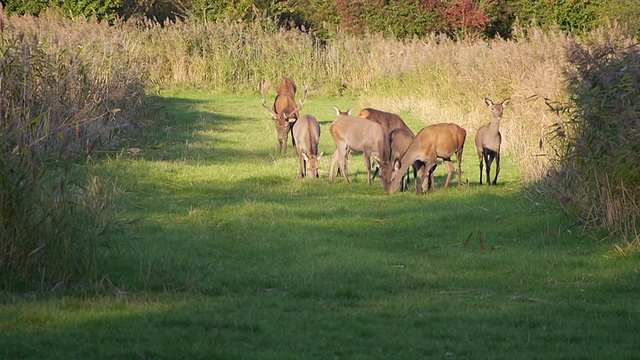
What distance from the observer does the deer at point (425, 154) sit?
14.9m

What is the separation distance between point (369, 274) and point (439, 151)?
19.7ft

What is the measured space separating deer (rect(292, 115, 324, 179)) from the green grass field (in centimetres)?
52

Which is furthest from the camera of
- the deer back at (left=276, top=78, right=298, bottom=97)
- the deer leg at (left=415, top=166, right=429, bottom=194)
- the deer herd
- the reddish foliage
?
the reddish foliage

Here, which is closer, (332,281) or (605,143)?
(332,281)

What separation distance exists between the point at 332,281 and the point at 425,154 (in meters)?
6.24

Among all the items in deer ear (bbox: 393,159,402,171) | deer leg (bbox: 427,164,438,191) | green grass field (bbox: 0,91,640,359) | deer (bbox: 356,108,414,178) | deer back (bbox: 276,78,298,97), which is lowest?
green grass field (bbox: 0,91,640,359)

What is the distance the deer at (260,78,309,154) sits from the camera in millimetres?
19016

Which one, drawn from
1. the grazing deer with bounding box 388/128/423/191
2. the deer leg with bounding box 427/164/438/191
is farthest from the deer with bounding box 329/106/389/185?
the deer leg with bounding box 427/164/438/191

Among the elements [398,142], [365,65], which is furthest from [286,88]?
[365,65]

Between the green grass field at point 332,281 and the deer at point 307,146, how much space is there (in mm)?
523

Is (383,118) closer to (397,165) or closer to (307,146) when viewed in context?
(307,146)

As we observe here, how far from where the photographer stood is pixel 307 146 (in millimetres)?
16125

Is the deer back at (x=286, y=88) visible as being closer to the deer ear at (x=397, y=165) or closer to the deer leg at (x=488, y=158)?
the deer leg at (x=488, y=158)

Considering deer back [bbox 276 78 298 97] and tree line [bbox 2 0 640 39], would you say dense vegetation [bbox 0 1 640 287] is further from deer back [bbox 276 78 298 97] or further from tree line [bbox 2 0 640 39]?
deer back [bbox 276 78 298 97]
